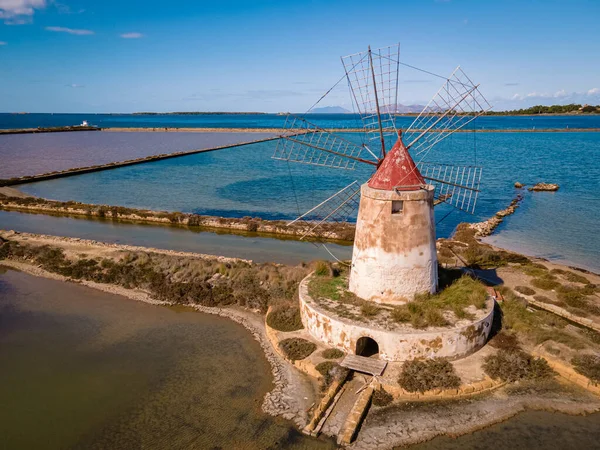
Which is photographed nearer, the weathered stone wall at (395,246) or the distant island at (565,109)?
the weathered stone wall at (395,246)

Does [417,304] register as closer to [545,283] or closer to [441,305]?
[441,305]

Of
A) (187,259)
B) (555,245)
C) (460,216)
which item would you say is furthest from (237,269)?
(460,216)

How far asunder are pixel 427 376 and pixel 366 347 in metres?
1.91

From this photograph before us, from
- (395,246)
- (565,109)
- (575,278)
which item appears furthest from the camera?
(565,109)

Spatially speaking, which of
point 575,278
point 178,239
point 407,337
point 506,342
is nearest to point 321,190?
point 178,239

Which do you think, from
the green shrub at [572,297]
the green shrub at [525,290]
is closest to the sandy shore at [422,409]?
the green shrub at [572,297]

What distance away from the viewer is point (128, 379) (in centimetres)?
1080

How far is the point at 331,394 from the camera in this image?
368 inches

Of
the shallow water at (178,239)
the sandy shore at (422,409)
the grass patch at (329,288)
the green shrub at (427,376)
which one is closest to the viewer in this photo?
the sandy shore at (422,409)

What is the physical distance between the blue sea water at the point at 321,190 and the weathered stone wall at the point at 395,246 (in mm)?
10964

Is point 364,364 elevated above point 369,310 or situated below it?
below

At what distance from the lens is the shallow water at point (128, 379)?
8875mm

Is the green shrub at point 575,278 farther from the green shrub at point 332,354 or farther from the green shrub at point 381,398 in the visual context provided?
the green shrub at point 332,354

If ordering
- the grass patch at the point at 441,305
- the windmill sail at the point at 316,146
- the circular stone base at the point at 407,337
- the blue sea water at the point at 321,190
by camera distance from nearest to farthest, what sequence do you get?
the circular stone base at the point at 407,337 < the grass patch at the point at 441,305 < the windmill sail at the point at 316,146 < the blue sea water at the point at 321,190
